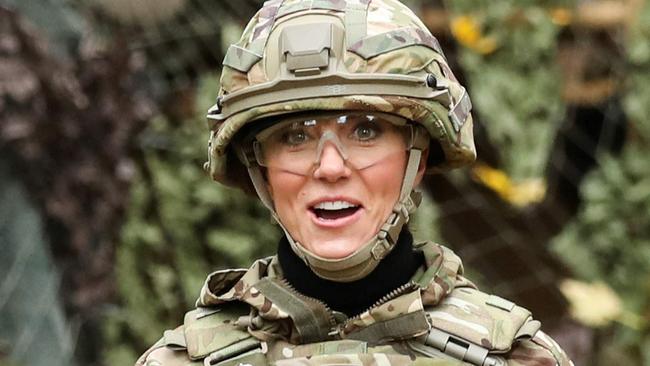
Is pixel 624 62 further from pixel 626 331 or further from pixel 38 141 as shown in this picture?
pixel 38 141

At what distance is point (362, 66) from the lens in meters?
3.24

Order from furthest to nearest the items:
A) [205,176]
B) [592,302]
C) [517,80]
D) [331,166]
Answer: [517,80], [592,302], [205,176], [331,166]

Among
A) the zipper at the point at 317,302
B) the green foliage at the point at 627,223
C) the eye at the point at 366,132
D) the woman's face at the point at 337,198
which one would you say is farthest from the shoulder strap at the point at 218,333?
the green foliage at the point at 627,223

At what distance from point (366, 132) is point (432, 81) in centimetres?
19

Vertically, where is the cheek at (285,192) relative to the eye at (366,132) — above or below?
below

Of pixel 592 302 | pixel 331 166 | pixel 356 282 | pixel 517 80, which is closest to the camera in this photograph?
pixel 331 166

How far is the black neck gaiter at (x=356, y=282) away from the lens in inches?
128

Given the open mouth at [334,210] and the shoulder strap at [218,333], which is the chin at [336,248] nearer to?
the open mouth at [334,210]

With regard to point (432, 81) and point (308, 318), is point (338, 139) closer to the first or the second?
point (432, 81)

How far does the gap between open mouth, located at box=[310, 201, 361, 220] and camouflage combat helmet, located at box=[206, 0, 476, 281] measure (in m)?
0.08

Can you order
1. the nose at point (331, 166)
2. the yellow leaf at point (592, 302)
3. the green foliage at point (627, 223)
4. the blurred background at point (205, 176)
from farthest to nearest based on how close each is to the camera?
1. the green foliage at point (627, 223)
2. the yellow leaf at point (592, 302)
3. the blurred background at point (205, 176)
4. the nose at point (331, 166)

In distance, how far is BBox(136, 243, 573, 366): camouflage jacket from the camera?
3.18 m

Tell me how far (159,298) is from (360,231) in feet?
9.91

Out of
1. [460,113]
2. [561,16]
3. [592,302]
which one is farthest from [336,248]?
[561,16]
